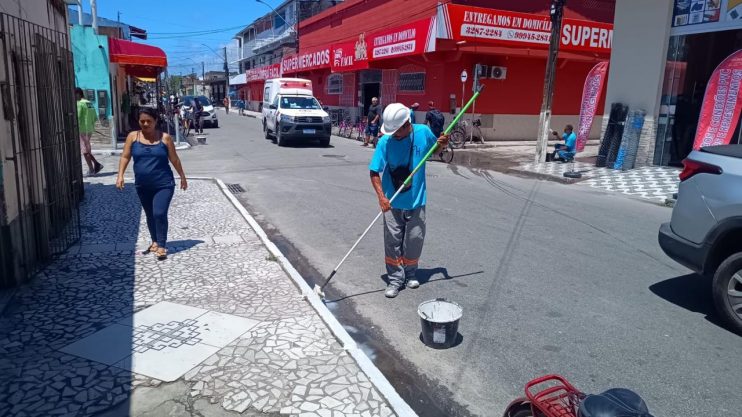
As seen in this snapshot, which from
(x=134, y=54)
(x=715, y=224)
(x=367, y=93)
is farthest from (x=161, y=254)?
(x=367, y=93)

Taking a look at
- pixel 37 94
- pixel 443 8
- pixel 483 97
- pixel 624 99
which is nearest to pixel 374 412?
pixel 37 94

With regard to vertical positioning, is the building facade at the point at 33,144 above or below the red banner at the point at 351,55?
below

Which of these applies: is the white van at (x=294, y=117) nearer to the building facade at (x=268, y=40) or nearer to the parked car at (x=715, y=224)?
the parked car at (x=715, y=224)

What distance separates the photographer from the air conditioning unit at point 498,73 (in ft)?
68.5

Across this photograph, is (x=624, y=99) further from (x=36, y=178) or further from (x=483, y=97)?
(x=36, y=178)

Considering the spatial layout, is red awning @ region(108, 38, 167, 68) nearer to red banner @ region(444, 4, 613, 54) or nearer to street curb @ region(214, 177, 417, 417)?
red banner @ region(444, 4, 613, 54)

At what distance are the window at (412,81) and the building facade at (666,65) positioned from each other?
32.5 feet

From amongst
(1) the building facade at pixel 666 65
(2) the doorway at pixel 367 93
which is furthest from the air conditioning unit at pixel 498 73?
(2) the doorway at pixel 367 93

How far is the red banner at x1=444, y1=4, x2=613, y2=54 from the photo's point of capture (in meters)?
18.4

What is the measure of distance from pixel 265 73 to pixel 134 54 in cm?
2958

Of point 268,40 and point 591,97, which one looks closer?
point 591,97

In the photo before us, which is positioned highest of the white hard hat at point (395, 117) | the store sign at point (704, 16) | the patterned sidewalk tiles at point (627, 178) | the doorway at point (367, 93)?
the store sign at point (704, 16)

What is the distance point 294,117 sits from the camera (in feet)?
62.3

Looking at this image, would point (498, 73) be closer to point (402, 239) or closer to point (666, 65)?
point (666, 65)
